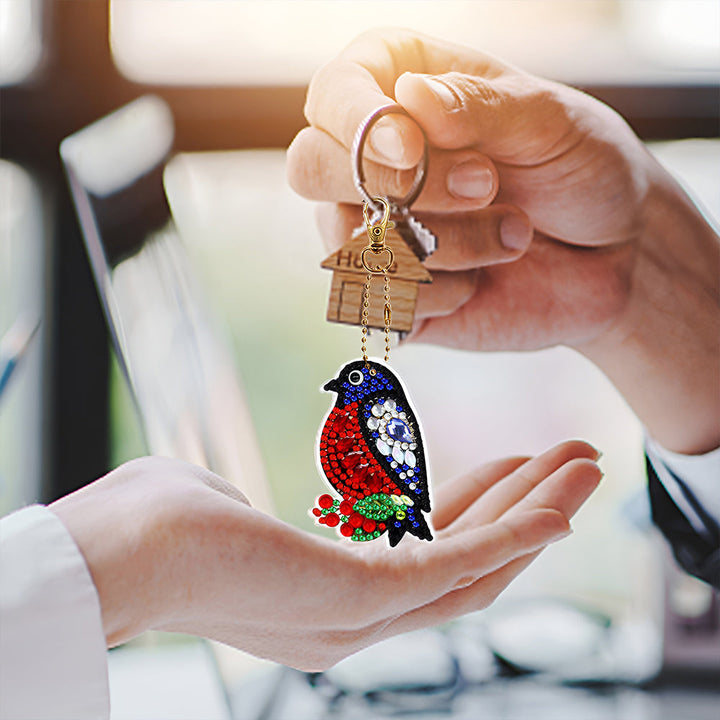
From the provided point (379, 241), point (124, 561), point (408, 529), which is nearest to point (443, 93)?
point (379, 241)

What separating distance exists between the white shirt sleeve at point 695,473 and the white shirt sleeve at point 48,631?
89 cm

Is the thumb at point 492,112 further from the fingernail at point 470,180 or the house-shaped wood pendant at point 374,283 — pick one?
the house-shaped wood pendant at point 374,283

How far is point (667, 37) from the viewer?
113 centimetres

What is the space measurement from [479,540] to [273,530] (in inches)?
9.0

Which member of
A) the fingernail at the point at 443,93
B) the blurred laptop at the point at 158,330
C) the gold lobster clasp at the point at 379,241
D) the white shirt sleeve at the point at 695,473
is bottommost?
the white shirt sleeve at the point at 695,473

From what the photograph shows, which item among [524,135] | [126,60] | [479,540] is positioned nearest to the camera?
[479,540]

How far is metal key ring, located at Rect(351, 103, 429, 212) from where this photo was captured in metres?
0.80

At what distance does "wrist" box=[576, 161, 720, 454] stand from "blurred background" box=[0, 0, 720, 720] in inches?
1.9

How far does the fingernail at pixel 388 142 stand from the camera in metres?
0.82

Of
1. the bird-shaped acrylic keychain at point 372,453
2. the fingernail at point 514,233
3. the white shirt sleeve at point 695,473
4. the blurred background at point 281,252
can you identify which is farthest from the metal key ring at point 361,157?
the white shirt sleeve at point 695,473

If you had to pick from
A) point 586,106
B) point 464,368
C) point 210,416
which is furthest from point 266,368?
point 586,106

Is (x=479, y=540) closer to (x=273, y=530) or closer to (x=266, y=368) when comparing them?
(x=273, y=530)

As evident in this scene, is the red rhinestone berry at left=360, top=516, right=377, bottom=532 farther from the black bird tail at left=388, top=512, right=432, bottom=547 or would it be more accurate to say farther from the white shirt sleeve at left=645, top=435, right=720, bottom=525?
the white shirt sleeve at left=645, top=435, right=720, bottom=525

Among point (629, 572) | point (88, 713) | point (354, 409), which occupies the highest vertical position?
point (354, 409)
